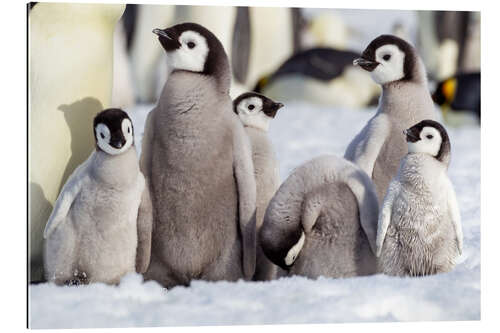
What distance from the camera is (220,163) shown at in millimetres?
2764

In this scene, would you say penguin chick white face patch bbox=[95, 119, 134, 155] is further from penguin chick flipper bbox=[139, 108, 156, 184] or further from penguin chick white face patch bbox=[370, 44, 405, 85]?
penguin chick white face patch bbox=[370, 44, 405, 85]

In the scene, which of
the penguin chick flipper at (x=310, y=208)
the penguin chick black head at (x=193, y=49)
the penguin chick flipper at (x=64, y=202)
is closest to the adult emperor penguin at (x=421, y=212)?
the penguin chick flipper at (x=310, y=208)

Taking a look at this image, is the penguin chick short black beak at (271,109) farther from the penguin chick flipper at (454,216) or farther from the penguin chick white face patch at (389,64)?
the penguin chick flipper at (454,216)

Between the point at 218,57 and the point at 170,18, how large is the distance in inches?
42.9

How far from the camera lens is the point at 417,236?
2.78m

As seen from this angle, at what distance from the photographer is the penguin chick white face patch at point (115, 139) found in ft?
8.56

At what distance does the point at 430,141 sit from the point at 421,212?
0.20 m

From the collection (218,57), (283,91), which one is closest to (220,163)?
(218,57)

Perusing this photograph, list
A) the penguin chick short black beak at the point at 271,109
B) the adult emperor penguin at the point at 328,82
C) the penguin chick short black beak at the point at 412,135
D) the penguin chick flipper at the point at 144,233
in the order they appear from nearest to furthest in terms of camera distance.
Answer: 1. the penguin chick flipper at the point at 144,233
2. the penguin chick short black beak at the point at 412,135
3. the penguin chick short black beak at the point at 271,109
4. the adult emperor penguin at the point at 328,82

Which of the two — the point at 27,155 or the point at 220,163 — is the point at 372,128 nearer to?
the point at 220,163

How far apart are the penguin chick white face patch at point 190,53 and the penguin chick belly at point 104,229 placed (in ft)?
1.23

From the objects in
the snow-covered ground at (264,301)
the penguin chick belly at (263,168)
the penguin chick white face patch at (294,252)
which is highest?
the penguin chick belly at (263,168)

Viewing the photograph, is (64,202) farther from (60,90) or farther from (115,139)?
(60,90)

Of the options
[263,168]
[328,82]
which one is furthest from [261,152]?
[328,82]
